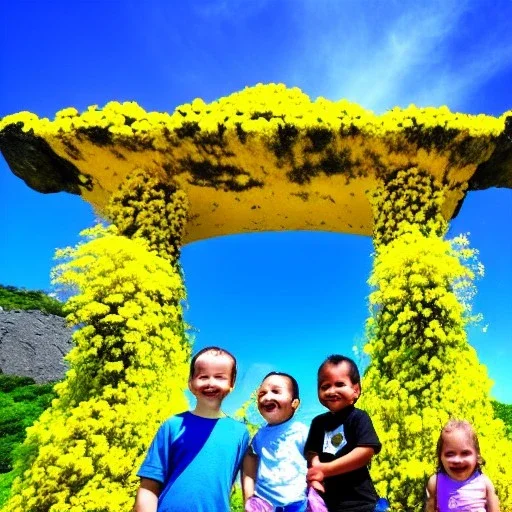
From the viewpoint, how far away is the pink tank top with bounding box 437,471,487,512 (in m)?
2.59

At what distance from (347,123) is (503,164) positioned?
2.29m

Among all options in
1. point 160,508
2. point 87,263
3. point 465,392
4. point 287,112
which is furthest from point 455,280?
point 160,508

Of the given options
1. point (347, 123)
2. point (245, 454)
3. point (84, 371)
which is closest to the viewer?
point (245, 454)

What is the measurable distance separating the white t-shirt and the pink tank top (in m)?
0.68

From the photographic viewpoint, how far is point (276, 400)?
8.87 feet

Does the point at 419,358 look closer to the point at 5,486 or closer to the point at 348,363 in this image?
the point at 348,363

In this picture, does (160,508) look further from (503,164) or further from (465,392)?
(503,164)

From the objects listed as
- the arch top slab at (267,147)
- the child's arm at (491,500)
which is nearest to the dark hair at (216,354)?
the child's arm at (491,500)

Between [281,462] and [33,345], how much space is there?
15.2m

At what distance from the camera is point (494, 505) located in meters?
2.61

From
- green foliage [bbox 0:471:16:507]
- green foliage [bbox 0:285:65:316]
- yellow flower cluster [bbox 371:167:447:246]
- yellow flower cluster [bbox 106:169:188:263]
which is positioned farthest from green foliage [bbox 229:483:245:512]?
green foliage [bbox 0:285:65:316]

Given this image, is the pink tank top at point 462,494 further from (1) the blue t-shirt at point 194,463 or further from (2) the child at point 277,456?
(1) the blue t-shirt at point 194,463

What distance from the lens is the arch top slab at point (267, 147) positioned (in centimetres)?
632

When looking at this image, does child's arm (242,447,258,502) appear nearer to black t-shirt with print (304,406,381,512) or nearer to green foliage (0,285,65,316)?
black t-shirt with print (304,406,381,512)
